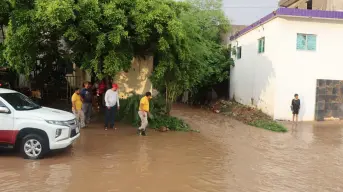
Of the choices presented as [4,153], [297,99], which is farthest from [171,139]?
[297,99]

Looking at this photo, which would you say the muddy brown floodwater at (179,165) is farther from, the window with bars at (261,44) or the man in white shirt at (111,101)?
the window with bars at (261,44)

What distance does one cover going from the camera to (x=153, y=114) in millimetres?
13641

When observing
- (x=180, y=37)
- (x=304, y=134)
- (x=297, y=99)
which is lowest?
(x=304, y=134)

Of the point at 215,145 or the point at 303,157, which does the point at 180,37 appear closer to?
the point at 215,145

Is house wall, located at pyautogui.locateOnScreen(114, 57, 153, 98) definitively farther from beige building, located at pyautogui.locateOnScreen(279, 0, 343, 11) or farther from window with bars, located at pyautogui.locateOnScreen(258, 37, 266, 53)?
beige building, located at pyautogui.locateOnScreen(279, 0, 343, 11)

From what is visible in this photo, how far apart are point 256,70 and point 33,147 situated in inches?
571

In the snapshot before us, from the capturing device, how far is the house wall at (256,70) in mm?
17422

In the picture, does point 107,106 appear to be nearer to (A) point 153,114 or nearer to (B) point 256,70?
(A) point 153,114

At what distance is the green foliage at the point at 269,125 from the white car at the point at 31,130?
9.45m

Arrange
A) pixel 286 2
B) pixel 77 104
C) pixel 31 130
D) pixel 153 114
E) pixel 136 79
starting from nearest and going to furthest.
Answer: pixel 31 130 < pixel 77 104 < pixel 153 114 < pixel 136 79 < pixel 286 2

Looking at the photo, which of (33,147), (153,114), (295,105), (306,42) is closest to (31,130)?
(33,147)

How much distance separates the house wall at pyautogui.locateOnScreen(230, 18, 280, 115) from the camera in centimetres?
1742

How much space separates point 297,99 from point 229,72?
10.6 m

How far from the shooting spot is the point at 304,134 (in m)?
13.9
